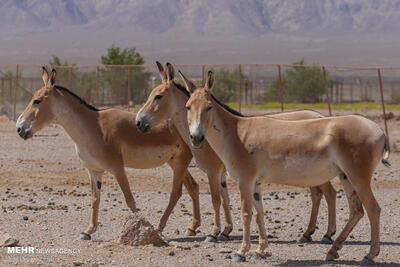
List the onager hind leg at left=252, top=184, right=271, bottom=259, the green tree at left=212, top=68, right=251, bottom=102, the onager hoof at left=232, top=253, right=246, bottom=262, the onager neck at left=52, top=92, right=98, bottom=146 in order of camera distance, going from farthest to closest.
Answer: the green tree at left=212, top=68, right=251, bottom=102, the onager neck at left=52, top=92, right=98, bottom=146, the onager hind leg at left=252, top=184, right=271, bottom=259, the onager hoof at left=232, top=253, right=246, bottom=262

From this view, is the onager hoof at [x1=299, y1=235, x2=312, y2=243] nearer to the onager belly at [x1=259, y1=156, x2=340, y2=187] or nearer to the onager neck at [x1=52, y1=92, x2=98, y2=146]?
the onager belly at [x1=259, y1=156, x2=340, y2=187]

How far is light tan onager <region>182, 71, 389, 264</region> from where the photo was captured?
9.64 m

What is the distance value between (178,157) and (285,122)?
2783 millimetres

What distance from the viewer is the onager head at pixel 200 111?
9.72 m

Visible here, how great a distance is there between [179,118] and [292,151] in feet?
8.27

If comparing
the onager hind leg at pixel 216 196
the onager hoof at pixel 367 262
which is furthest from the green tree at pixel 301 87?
the onager hoof at pixel 367 262

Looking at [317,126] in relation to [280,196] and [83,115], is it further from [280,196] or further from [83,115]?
[280,196]

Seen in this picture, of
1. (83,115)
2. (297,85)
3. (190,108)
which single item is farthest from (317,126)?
(297,85)

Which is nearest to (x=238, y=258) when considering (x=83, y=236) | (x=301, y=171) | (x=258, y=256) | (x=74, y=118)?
(x=258, y=256)

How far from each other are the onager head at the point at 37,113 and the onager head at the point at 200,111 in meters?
2.88

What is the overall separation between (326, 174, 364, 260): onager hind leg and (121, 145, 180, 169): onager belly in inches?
134

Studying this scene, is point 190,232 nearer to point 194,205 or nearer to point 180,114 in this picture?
point 194,205

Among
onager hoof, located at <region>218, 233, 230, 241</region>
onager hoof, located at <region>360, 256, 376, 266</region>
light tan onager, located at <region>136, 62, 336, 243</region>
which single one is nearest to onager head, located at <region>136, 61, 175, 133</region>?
light tan onager, located at <region>136, 62, 336, 243</region>

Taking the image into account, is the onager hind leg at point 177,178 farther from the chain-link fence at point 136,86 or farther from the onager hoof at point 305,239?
the chain-link fence at point 136,86
